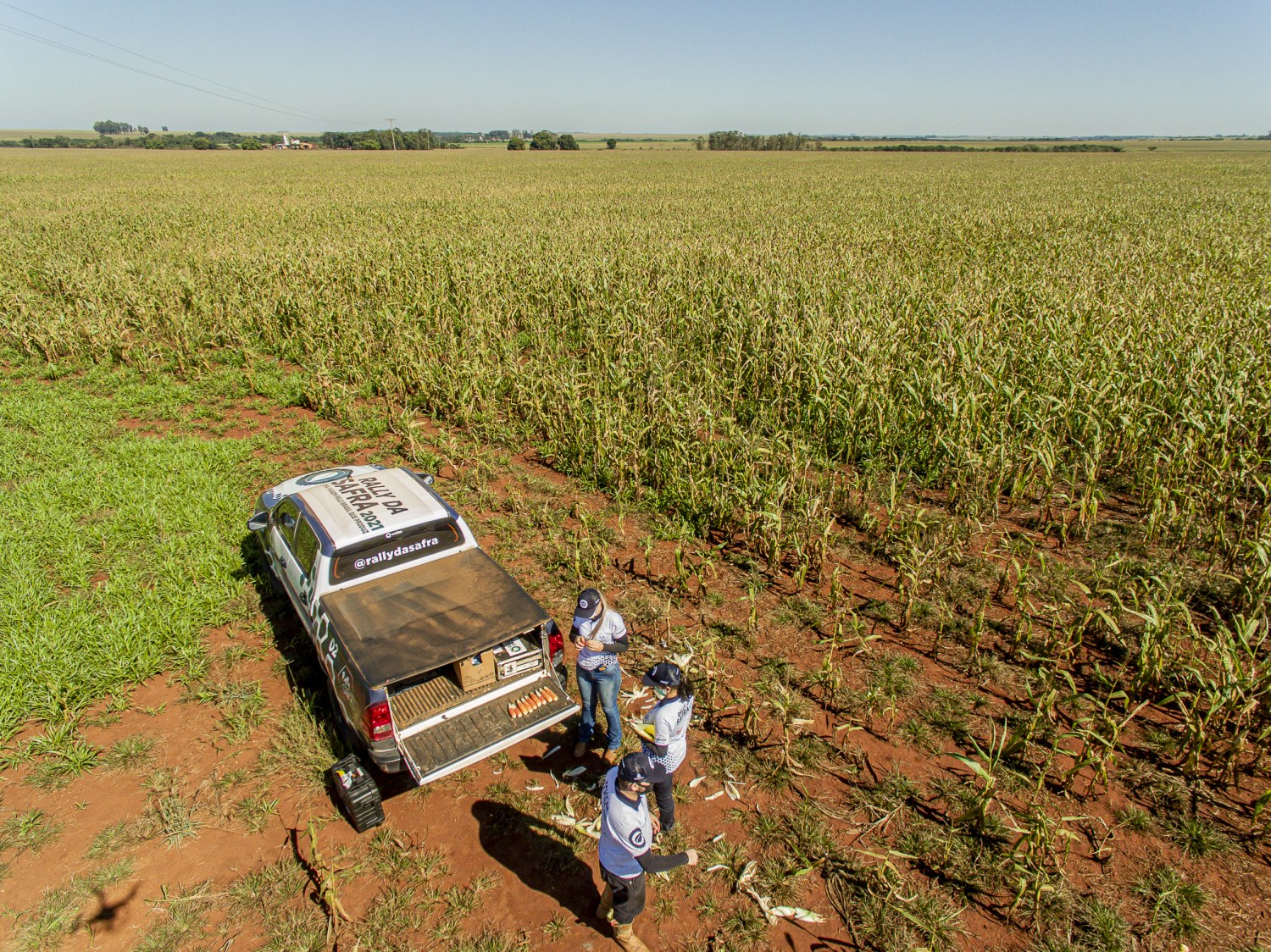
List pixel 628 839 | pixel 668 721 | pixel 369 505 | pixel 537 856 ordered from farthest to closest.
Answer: pixel 369 505 < pixel 537 856 < pixel 668 721 < pixel 628 839

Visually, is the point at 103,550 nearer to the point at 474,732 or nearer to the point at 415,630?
the point at 415,630

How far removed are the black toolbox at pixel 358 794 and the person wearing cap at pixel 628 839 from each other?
6.33 feet

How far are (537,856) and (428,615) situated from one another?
1992 millimetres

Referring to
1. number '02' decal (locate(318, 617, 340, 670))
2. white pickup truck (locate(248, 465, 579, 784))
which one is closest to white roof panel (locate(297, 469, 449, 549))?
white pickup truck (locate(248, 465, 579, 784))

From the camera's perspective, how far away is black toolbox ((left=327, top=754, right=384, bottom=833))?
460cm

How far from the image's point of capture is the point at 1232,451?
8.72m

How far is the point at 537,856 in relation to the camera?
4562 millimetres

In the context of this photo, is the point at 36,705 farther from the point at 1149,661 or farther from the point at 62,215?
the point at 62,215

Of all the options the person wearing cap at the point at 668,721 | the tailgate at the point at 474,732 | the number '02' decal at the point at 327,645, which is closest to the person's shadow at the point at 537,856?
the tailgate at the point at 474,732

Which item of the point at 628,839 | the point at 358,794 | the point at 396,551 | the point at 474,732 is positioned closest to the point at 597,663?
the point at 474,732

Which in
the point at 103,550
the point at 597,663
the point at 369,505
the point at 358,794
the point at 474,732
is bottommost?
the point at 103,550

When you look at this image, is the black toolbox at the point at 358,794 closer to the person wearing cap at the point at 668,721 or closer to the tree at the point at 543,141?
the person wearing cap at the point at 668,721

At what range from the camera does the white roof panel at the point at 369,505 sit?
18.8 feet

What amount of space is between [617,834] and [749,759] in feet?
6.49
